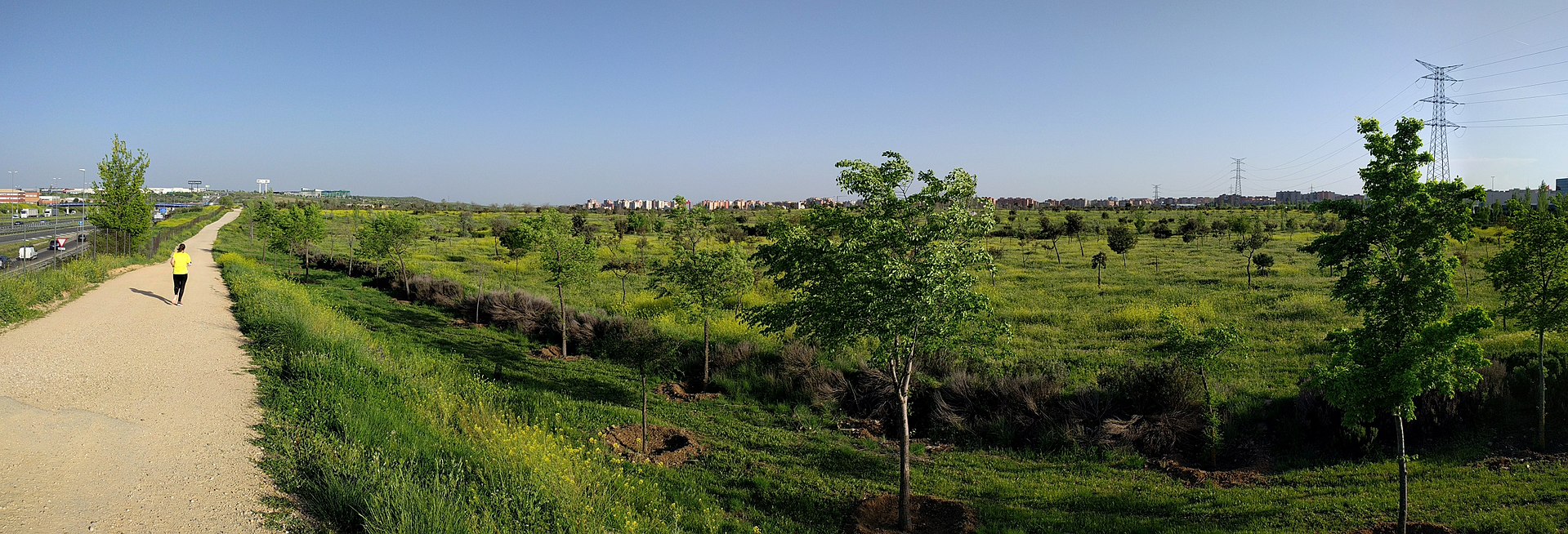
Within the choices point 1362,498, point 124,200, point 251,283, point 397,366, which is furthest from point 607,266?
point 1362,498

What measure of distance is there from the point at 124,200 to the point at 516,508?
109 feet

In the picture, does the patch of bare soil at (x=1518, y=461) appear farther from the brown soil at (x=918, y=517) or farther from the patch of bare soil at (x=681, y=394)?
the patch of bare soil at (x=681, y=394)

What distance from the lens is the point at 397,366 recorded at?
13930 millimetres

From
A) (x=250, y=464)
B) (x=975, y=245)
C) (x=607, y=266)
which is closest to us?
(x=250, y=464)

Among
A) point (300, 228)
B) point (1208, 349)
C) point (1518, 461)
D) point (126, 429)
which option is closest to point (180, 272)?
point (126, 429)

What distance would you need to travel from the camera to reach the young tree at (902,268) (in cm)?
835

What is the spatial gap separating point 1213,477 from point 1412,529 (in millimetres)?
2629

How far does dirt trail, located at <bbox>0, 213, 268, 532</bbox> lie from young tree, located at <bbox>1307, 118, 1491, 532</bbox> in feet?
38.2

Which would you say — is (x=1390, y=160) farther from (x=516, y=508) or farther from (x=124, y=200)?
(x=124, y=200)

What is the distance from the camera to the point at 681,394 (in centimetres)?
1662

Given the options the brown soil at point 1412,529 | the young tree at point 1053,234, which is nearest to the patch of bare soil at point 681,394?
the brown soil at point 1412,529

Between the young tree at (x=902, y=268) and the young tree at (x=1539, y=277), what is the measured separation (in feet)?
30.2

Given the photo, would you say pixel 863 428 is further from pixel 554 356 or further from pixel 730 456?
pixel 554 356

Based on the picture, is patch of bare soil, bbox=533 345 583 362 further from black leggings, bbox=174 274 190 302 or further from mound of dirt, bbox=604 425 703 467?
black leggings, bbox=174 274 190 302
